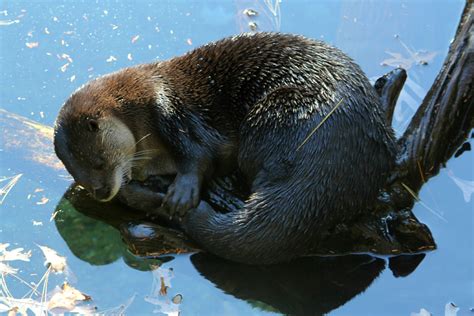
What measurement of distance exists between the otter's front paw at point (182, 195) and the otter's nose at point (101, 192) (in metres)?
0.24

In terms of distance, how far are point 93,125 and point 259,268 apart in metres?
0.86

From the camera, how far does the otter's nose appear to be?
320 centimetres

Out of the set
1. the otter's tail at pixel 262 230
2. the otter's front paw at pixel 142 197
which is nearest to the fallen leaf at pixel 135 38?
the otter's front paw at pixel 142 197

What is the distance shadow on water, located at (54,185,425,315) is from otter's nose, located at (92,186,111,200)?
0.54ft

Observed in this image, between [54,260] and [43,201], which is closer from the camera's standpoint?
[54,260]

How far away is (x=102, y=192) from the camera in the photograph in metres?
3.21

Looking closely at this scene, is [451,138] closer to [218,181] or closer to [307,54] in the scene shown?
[307,54]

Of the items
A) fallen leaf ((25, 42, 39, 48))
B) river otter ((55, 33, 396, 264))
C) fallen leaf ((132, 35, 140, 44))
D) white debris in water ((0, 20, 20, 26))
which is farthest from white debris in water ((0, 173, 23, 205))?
white debris in water ((0, 20, 20, 26))

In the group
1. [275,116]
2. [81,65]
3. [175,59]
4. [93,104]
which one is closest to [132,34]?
[81,65]

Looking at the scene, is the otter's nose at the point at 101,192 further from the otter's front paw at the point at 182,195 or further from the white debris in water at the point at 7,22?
the white debris in water at the point at 7,22

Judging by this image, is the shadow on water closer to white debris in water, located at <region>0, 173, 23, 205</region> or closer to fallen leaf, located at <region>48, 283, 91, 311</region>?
fallen leaf, located at <region>48, 283, 91, 311</region>

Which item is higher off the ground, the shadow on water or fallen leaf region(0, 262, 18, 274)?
the shadow on water

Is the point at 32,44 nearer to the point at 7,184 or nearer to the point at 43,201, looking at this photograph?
the point at 7,184

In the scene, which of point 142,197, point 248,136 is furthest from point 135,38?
point 248,136
